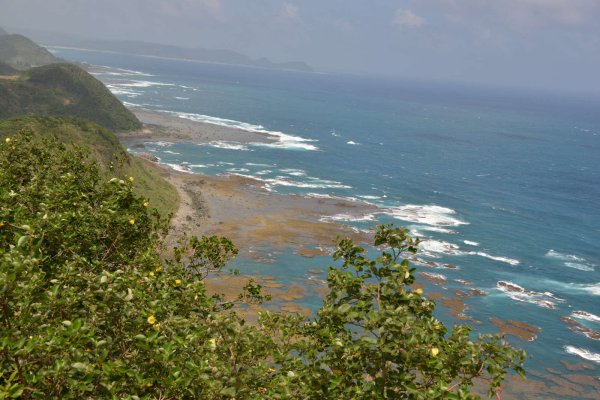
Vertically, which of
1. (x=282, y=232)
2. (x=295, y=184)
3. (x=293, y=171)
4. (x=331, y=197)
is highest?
(x=293, y=171)

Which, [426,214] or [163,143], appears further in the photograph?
[163,143]

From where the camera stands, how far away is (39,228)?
12.8m

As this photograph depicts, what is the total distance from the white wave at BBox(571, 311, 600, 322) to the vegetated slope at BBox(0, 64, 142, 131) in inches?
4806

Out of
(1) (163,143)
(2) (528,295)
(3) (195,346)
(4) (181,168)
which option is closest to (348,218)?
(2) (528,295)

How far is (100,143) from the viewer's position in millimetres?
94375

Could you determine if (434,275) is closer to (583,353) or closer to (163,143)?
(583,353)

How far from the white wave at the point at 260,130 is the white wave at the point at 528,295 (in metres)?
87.6

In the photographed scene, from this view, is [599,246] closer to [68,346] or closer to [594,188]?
[594,188]

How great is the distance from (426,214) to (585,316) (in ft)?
119

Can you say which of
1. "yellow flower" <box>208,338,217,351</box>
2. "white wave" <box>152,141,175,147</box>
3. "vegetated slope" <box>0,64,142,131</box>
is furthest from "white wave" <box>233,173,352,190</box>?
"yellow flower" <box>208,338,217,351</box>

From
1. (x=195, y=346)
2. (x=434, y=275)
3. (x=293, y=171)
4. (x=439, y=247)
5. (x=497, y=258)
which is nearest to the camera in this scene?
(x=195, y=346)

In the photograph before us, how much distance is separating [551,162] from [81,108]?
144 m

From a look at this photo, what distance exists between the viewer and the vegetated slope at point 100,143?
8250 cm

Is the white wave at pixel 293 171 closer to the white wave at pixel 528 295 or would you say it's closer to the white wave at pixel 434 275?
the white wave at pixel 434 275
